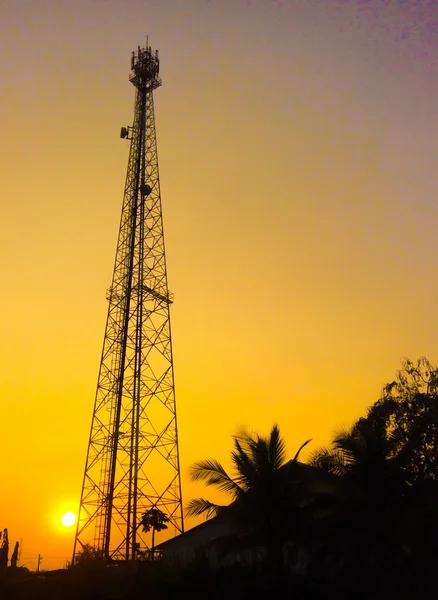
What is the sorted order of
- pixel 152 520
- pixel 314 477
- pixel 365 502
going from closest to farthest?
1. pixel 365 502
2. pixel 314 477
3. pixel 152 520

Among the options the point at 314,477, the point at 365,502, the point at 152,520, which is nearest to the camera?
the point at 365,502

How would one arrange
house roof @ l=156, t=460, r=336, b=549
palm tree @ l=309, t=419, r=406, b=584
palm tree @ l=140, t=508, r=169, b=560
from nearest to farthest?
1. palm tree @ l=309, t=419, r=406, b=584
2. house roof @ l=156, t=460, r=336, b=549
3. palm tree @ l=140, t=508, r=169, b=560

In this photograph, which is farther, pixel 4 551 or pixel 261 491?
pixel 4 551

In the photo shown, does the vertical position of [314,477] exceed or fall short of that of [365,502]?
it exceeds it

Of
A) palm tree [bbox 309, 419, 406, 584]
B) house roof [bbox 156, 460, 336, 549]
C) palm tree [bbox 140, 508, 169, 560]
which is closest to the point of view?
palm tree [bbox 309, 419, 406, 584]

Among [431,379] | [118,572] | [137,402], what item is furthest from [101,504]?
[431,379]

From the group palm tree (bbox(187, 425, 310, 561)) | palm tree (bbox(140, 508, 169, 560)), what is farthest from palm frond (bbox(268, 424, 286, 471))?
palm tree (bbox(140, 508, 169, 560))

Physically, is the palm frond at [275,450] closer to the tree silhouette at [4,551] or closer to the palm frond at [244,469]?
the palm frond at [244,469]

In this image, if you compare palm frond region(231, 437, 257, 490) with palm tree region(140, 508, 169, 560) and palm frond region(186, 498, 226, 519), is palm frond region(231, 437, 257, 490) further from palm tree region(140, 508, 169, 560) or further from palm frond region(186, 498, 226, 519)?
palm tree region(140, 508, 169, 560)

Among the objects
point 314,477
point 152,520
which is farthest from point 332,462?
point 152,520

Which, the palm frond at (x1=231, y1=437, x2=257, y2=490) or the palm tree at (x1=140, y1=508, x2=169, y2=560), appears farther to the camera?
the palm tree at (x1=140, y1=508, x2=169, y2=560)

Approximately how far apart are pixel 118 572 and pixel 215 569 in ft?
13.5

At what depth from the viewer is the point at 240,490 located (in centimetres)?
2272

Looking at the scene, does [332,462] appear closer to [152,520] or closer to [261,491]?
[261,491]
